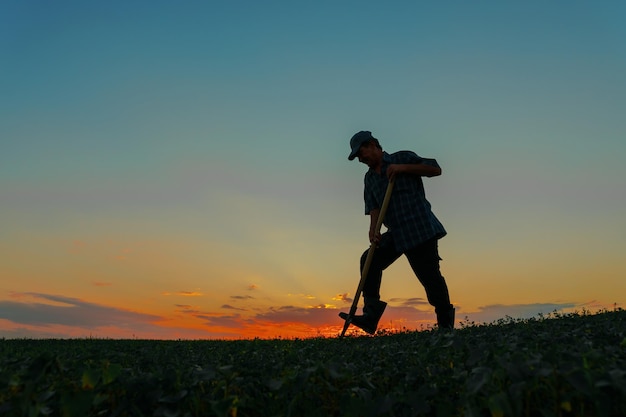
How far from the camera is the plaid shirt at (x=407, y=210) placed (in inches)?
412

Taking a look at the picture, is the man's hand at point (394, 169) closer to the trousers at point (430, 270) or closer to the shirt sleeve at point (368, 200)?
the shirt sleeve at point (368, 200)

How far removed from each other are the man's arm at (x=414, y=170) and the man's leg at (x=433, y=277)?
1278 mm

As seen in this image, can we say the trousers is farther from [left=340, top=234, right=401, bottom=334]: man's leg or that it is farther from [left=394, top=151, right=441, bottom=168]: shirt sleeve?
[left=394, top=151, right=441, bottom=168]: shirt sleeve

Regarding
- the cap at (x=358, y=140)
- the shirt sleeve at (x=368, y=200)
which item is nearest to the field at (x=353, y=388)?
the cap at (x=358, y=140)

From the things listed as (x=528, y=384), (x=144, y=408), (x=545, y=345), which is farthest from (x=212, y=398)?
(x=545, y=345)

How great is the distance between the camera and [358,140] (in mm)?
10703

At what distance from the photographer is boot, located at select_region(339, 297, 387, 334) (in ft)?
36.7

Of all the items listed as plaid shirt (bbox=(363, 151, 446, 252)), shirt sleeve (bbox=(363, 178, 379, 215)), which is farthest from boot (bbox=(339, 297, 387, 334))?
shirt sleeve (bbox=(363, 178, 379, 215))

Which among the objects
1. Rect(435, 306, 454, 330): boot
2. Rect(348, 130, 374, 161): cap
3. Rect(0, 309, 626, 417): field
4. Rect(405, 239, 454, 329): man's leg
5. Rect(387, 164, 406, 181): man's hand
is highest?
Rect(348, 130, 374, 161): cap

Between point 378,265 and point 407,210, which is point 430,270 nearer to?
point 378,265

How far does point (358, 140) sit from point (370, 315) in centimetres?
349

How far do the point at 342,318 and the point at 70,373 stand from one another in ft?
22.0

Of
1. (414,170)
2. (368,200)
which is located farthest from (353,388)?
(368,200)

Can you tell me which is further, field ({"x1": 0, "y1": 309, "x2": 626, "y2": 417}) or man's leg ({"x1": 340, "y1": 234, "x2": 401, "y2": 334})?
man's leg ({"x1": 340, "y1": 234, "x2": 401, "y2": 334})
